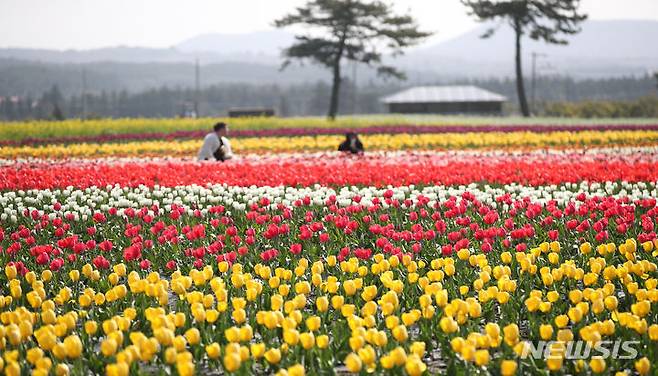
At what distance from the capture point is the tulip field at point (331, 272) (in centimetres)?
379

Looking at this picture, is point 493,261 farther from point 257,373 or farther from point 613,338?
point 257,373

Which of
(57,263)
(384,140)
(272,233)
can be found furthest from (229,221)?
(384,140)

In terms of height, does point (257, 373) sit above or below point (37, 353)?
below

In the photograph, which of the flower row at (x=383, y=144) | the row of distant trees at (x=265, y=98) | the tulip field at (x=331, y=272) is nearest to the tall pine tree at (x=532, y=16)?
the flower row at (x=383, y=144)

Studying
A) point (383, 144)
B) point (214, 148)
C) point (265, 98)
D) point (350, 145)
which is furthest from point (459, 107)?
point (265, 98)

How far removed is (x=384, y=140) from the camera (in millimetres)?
22531

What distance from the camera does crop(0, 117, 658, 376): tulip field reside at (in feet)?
12.4

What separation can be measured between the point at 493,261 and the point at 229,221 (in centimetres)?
304

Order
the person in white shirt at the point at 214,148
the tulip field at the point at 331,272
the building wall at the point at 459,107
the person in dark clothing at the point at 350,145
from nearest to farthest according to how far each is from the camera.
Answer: the tulip field at the point at 331,272 < the person in white shirt at the point at 214,148 < the person in dark clothing at the point at 350,145 < the building wall at the point at 459,107

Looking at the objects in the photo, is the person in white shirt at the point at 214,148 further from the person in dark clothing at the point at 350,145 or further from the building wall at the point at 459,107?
the building wall at the point at 459,107

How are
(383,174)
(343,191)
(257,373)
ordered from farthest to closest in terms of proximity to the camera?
(383,174) < (343,191) < (257,373)

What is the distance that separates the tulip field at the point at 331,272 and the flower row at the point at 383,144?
6.55m

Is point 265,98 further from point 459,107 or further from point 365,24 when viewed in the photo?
point 365,24

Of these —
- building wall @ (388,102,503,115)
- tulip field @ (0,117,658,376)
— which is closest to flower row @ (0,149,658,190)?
tulip field @ (0,117,658,376)
